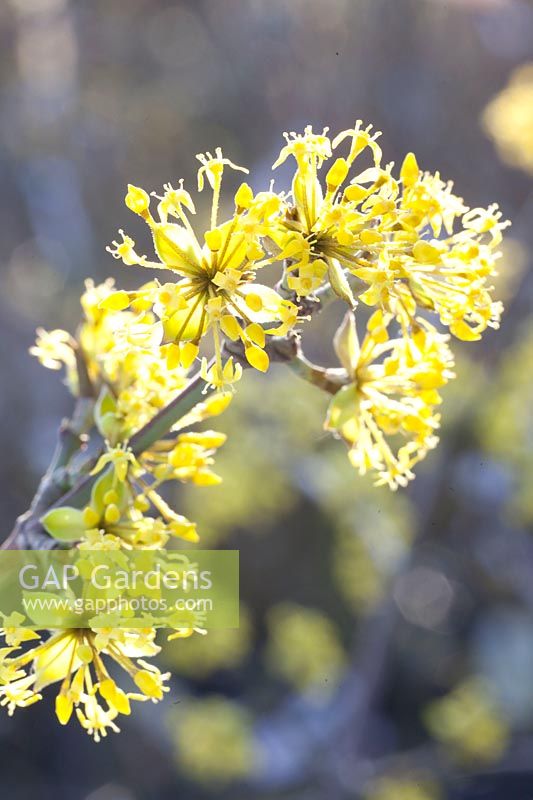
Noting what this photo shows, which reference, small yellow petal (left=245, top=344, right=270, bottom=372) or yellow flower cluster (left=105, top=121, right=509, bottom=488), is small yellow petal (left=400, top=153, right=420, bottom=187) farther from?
small yellow petal (left=245, top=344, right=270, bottom=372)

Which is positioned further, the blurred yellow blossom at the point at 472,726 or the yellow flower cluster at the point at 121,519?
the blurred yellow blossom at the point at 472,726

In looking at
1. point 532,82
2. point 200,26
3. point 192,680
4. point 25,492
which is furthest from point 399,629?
point 200,26

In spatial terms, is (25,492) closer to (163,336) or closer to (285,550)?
(285,550)

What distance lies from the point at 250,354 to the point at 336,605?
309 centimetres

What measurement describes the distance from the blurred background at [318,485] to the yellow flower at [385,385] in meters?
0.93

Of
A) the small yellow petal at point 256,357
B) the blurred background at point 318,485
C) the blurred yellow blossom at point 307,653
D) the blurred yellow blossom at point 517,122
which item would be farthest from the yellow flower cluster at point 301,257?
the blurred yellow blossom at point 307,653

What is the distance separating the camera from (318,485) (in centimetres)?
294

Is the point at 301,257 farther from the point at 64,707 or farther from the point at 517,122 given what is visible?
the point at 517,122

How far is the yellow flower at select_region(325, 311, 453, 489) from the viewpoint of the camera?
3.04 ft

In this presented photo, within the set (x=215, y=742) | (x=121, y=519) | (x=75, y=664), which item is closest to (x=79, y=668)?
(x=75, y=664)

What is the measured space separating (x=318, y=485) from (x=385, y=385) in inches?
78.7

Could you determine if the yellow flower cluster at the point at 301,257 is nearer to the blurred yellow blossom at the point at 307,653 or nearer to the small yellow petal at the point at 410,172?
the small yellow petal at the point at 410,172

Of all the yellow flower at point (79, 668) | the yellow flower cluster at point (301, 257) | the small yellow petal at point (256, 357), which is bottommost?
the yellow flower at point (79, 668)

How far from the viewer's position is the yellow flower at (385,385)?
926 millimetres
